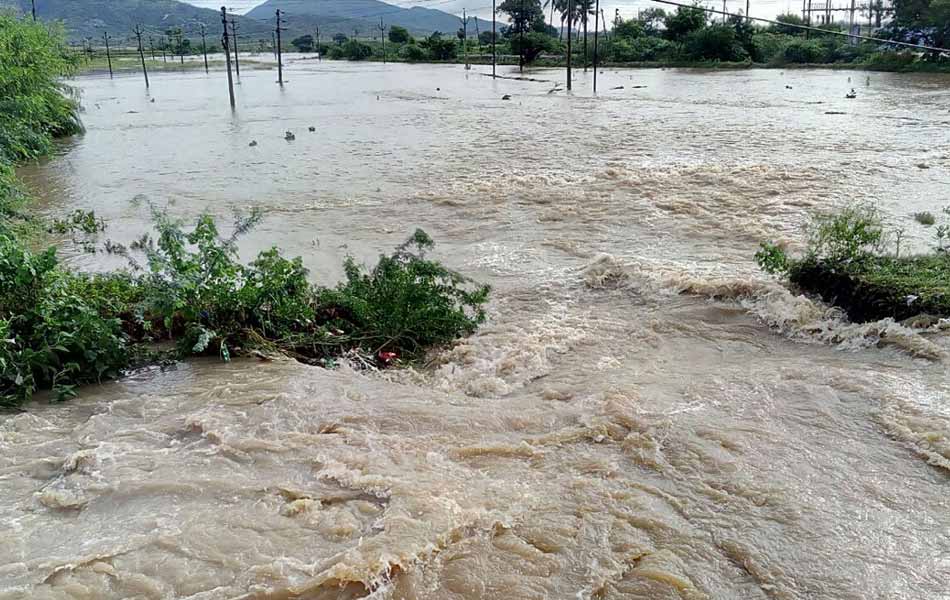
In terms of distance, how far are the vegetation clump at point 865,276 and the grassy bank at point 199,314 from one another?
2804 millimetres

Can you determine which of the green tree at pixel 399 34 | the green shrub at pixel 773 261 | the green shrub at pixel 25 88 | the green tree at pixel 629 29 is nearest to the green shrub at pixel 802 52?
the green tree at pixel 629 29

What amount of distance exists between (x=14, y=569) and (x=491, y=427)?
235 centimetres

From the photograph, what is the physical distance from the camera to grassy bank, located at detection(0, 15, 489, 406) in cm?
479

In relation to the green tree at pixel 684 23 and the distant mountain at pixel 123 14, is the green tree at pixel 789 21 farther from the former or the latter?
the distant mountain at pixel 123 14

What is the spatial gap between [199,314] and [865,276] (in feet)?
17.0

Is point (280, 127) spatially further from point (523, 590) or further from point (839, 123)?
point (523, 590)

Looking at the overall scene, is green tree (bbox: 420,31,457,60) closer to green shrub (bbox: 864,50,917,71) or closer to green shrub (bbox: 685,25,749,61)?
green shrub (bbox: 685,25,749,61)

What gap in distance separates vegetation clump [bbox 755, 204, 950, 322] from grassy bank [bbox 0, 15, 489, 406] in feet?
9.20

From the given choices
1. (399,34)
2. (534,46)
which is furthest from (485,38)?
(534,46)

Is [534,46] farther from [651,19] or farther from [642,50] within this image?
[651,19]

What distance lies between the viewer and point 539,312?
21.0 feet

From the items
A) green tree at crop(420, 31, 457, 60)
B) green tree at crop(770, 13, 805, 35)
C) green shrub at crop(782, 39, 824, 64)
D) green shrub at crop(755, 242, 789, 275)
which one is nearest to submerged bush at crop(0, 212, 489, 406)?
green shrub at crop(755, 242, 789, 275)

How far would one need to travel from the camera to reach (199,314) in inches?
212

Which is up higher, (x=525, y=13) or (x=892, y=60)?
(x=525, y=13)
